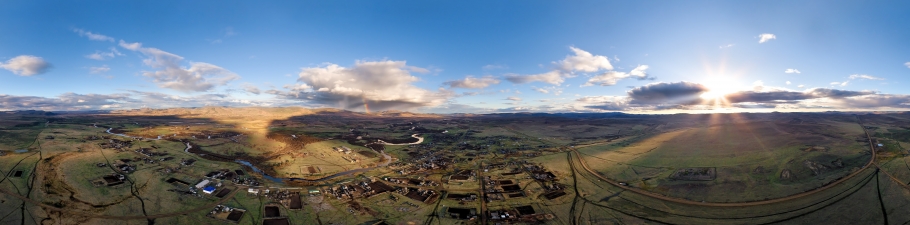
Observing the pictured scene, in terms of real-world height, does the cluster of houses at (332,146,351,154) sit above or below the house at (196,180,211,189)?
above

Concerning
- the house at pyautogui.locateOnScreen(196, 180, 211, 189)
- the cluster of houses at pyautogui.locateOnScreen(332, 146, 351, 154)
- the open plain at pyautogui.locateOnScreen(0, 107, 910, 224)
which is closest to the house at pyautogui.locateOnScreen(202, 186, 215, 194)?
the open plain at pyautogui.locateOnScreen(0, 107, 910, 224)

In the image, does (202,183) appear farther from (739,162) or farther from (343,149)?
(739,162)

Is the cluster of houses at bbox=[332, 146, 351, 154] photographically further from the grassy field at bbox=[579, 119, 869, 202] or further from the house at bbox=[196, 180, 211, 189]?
the grassy field at bbox=[579, 119, 869, 202]

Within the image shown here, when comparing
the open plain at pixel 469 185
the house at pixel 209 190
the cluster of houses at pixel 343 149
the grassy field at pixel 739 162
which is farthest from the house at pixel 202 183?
the grassy field at pixel 739 162

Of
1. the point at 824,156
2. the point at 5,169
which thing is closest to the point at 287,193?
the point at 5,169

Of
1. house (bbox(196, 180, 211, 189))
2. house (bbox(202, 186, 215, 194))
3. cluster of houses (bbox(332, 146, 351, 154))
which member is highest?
cluster of houses (bbox(332, 146, 351, 154))

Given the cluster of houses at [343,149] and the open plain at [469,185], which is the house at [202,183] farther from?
the cluster of houses at [343,149]

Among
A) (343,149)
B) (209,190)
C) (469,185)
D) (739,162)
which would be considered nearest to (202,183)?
(209,190)

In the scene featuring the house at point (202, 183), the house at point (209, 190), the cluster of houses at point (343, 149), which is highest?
the cluster of houses at point (343, 149)

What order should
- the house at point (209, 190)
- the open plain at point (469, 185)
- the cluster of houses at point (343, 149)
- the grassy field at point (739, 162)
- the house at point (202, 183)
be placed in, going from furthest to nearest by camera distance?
the cluster of houses at point (343, 149) < the house at point (202, 183) < the house at point (209, 190) < the grassy field at point (739, 162) < the open plain at point (469, 185)

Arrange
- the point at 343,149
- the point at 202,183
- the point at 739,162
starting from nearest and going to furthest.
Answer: the point at 202,183
the point at 739,162
the point at 343,149

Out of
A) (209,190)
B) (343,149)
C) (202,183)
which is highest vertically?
(343,149)

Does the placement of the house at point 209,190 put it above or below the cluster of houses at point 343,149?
below
